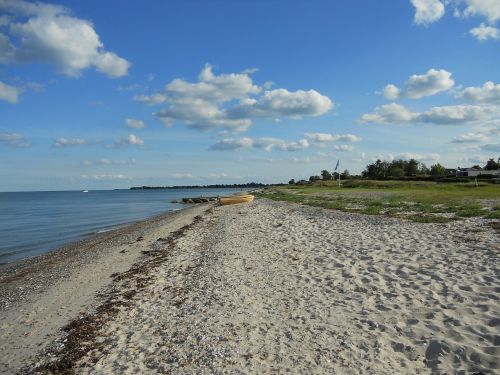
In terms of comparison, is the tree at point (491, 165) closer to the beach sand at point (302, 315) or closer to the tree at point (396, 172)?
the tree at point (396, 172)

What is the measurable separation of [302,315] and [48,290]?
7544 mm

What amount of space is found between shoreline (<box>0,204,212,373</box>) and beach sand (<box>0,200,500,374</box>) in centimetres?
20

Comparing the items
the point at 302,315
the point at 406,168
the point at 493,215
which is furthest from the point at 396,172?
the point at 302,315

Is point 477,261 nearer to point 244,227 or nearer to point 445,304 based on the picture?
point 445,304

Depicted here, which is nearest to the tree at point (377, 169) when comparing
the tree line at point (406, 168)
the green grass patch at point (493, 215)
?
the tree line at point (406, 168)

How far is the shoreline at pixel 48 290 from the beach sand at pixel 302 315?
195 millimetres

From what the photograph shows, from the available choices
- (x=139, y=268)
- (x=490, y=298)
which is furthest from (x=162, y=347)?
(x=139, y=268)

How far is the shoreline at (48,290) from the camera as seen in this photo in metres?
7.05

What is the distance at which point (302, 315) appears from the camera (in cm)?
684

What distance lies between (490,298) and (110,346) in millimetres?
6535

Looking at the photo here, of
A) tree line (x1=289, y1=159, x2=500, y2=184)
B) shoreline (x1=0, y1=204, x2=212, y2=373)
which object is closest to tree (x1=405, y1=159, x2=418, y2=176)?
tree line (x1=289, y1=159, x2=500, y2=184)

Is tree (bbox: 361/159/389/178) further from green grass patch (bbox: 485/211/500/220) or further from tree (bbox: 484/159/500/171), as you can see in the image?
green grass patch (bbox: 485/211/500/220)

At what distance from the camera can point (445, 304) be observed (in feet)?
22.3

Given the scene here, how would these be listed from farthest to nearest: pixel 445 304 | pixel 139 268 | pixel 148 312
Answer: pixel 139 268
pixel 148 312
pixel 445 304
